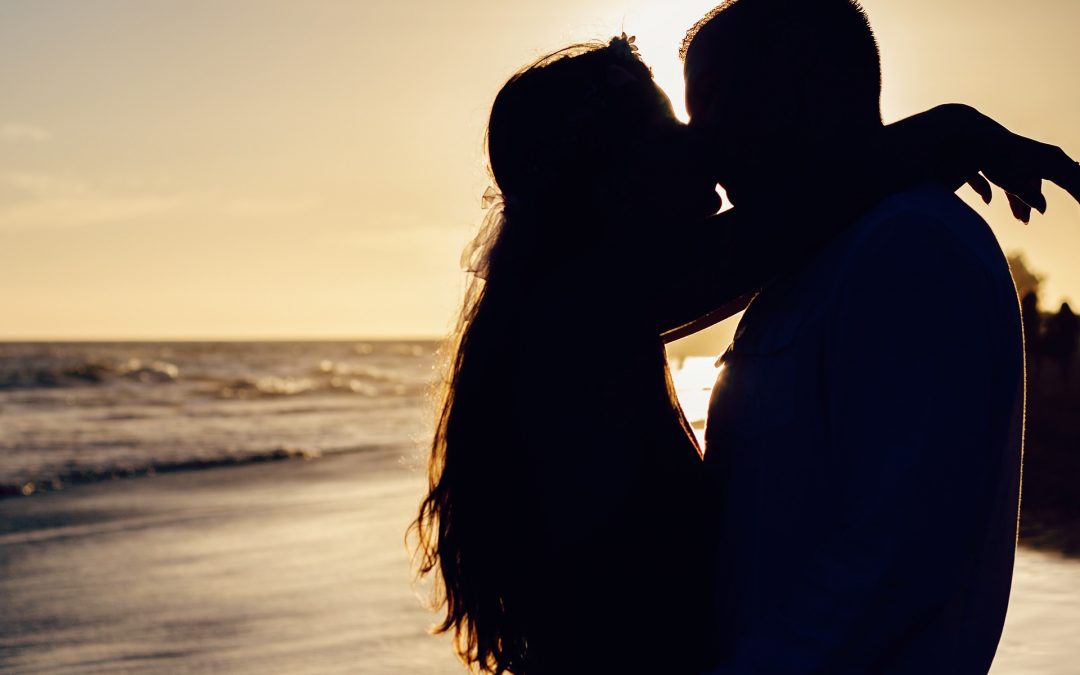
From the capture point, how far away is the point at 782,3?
1577mm

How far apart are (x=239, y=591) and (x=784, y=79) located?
277 inches

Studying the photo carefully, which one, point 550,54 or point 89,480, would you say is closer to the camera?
point 550,54

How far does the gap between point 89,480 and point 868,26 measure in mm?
16535

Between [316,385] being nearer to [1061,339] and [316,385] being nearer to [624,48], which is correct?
[1061,339]

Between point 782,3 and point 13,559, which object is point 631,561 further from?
point 13,559

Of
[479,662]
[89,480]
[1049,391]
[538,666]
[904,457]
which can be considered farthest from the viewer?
[1049,391]

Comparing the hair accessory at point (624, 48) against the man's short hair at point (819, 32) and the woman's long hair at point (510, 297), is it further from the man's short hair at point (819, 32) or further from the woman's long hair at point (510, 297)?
the man's short hair at point (819, 32)

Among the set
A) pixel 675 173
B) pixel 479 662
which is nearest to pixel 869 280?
pixel 675 173

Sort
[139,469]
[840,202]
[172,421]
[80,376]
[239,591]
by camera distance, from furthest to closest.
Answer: [80,376] → [172,421] → [139,469] → [239,591] → [840,202]

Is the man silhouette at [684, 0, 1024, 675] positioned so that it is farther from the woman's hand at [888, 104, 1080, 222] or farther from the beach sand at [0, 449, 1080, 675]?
the beach sand at [0, 449, 1080, 675]

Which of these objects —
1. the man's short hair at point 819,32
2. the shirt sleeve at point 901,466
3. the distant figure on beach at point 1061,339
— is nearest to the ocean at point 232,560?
the shirt sleeve at point 901,466

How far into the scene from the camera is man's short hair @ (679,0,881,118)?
1572 millimetres

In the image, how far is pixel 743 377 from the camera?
→ 158 centimetres

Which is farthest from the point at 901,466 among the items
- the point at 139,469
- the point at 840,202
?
the point at 139,469
